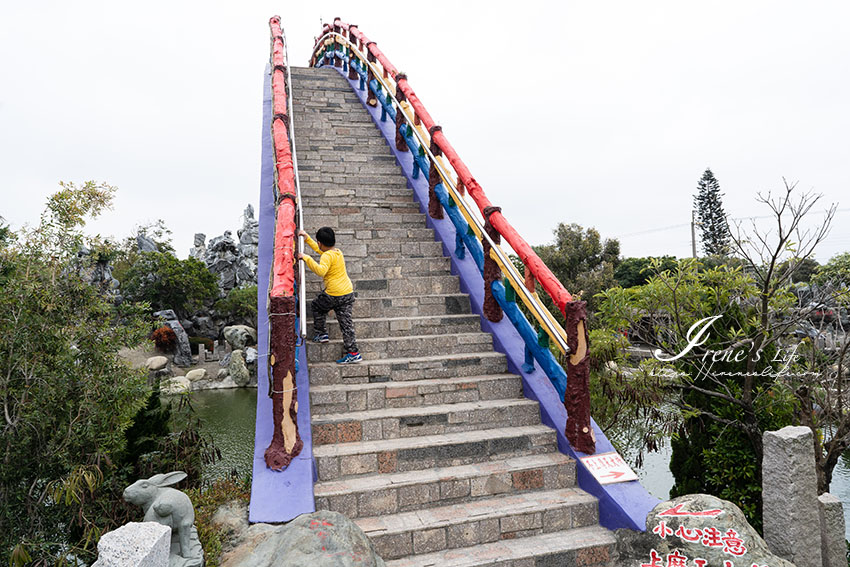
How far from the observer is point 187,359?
955 inches

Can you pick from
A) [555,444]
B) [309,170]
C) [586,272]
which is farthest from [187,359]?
[555,444]

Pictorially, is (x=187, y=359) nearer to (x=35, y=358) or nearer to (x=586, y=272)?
(x=586, y=272)

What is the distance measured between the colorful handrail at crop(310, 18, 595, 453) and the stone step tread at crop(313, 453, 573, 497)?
12.0 inches

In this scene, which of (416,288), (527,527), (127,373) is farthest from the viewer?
(416,288)

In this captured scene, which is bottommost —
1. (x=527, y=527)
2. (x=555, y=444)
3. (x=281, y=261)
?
(x=527, y=527)

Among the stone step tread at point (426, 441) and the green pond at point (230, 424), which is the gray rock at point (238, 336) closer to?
the green pond at point (230, 424)

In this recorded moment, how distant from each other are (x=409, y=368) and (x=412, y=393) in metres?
0.27

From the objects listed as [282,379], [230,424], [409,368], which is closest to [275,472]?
[282,379]

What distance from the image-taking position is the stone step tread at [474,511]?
11.0 feet

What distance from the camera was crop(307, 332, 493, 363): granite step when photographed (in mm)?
4609

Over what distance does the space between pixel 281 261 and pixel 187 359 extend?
22.9m

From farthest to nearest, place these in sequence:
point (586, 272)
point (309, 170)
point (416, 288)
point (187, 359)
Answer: point (187, 359)
point (586, 272)
point (309, 170)
point (416, 288)

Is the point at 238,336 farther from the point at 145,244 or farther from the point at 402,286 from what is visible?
the point at 402,286

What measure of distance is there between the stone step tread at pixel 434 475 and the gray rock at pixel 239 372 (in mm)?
19209
